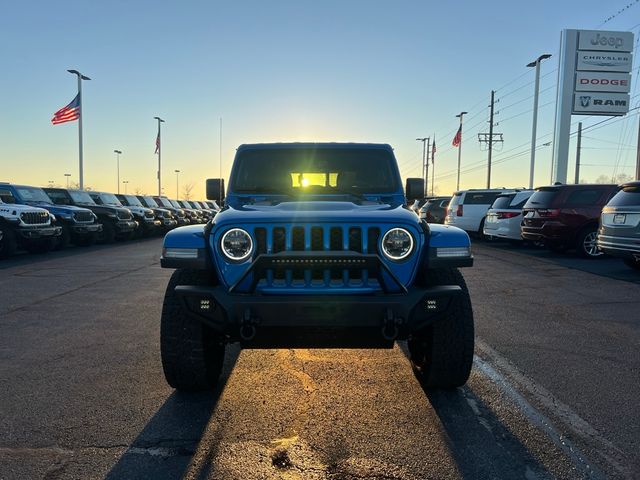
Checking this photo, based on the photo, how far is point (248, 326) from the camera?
10.2 ft

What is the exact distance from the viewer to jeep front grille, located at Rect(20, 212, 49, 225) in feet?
44.9

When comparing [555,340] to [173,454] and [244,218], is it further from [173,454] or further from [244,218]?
[173,454]

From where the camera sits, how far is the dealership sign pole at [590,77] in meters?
33.1

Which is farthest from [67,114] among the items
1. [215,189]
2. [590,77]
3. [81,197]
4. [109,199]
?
[590,77]

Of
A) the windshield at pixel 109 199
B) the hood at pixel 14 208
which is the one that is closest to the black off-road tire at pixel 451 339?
the hood at pixel 14 208

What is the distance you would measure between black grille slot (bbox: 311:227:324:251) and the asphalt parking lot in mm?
1103

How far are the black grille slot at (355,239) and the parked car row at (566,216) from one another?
7083 mm

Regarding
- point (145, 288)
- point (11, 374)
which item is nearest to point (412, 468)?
point (11, 374)

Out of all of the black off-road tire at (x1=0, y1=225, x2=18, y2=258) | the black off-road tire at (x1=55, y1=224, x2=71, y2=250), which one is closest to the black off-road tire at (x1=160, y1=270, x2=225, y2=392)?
the black off-road tire at (x1=0, y1=225, x2=18, y2=258)

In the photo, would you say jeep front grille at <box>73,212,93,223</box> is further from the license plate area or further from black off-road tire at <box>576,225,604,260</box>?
the license plate area

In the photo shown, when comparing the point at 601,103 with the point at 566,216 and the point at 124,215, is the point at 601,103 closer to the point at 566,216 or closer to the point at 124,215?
the point at 566,216

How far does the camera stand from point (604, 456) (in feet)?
9.23

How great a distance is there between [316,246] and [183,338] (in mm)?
1100

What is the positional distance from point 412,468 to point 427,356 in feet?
3.70
